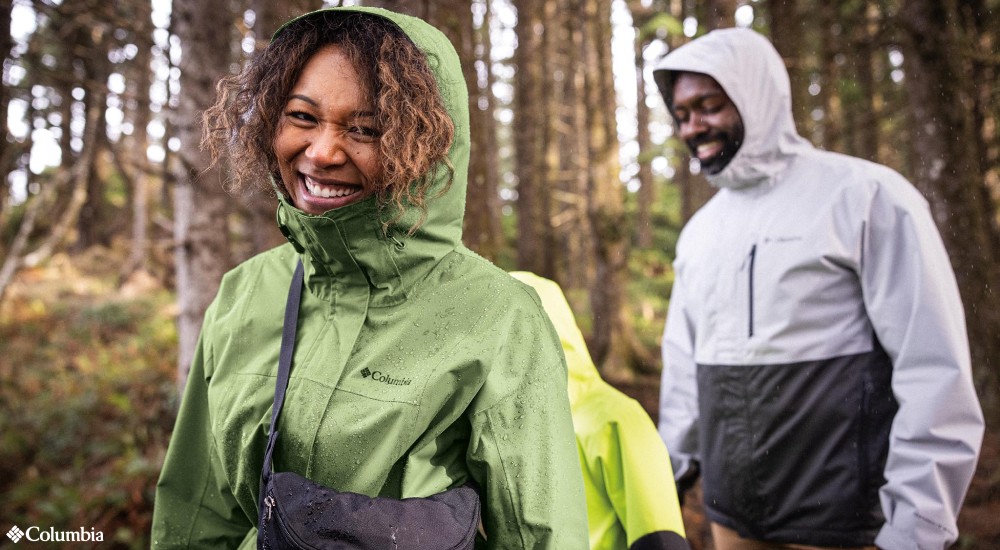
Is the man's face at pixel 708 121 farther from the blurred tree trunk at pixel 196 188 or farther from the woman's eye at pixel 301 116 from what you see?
the blurred tree trunk at pixel 196 188

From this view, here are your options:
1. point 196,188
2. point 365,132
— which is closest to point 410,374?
point 365,132

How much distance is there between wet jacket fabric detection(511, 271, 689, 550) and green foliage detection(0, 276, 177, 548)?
5.48m

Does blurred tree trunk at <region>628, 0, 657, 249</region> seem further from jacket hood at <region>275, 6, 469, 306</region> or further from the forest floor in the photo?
jacket hood at <region>275, 6, 469, 306</region>

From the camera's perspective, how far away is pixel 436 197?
72.0 inches

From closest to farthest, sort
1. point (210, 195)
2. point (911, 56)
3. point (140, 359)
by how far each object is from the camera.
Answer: point (210, 195) < point (911, 56) < point (140, 359)

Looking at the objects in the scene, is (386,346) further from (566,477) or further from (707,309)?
(707,309)

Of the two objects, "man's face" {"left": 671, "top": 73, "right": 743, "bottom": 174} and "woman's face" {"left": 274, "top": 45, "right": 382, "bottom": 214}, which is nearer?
"woman's face" {"left": 274, "top": 45, "right": 382, "bottom": 214}

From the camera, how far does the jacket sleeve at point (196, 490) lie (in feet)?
6.89

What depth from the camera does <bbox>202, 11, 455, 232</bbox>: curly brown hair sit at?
66.5 inches

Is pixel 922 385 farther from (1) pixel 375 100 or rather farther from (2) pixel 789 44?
(2) pixel 789 44

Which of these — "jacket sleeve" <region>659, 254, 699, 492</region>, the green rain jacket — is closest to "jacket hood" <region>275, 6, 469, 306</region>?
the green rain jacket

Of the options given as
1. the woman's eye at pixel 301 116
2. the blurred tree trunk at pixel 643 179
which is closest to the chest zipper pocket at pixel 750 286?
the woman's eye at pixel 301 116

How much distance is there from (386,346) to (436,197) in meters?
0.45

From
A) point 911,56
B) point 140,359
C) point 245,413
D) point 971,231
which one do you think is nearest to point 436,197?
point 245,413
